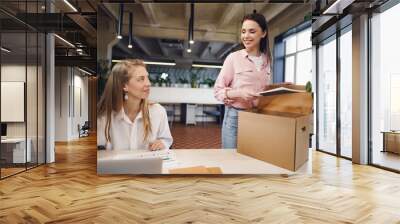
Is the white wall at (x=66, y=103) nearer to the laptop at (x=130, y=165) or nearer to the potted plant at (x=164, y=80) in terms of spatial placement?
the laptop at (x=130, y=165)

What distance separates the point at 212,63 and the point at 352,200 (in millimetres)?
2543

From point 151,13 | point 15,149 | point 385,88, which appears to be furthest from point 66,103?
point 385,88

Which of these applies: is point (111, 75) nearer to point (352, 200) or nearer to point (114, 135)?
point (114, 135)

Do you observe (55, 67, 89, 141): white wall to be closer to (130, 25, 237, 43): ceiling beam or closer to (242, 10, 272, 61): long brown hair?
(130, 25, 237, 43): ceiling beam

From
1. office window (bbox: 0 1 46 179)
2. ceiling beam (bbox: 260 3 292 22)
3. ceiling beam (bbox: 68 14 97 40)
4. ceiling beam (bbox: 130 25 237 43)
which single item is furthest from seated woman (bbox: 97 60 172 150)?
office window (bbox: 0 1 46 179)

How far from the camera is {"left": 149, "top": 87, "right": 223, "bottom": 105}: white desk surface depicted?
4.52 metres

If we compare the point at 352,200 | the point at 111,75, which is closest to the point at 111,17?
the point at 111,75

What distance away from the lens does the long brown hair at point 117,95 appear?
4395 millimetres

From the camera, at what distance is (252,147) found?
441cm

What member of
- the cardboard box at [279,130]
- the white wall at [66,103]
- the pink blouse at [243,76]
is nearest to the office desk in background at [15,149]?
the pink blouse at [243,76]

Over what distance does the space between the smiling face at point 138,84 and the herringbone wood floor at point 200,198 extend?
127 centimetres

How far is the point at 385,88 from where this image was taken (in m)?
5.88

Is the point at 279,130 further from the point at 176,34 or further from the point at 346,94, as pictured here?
the point at 346,94

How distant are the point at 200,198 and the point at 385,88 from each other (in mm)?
4350
